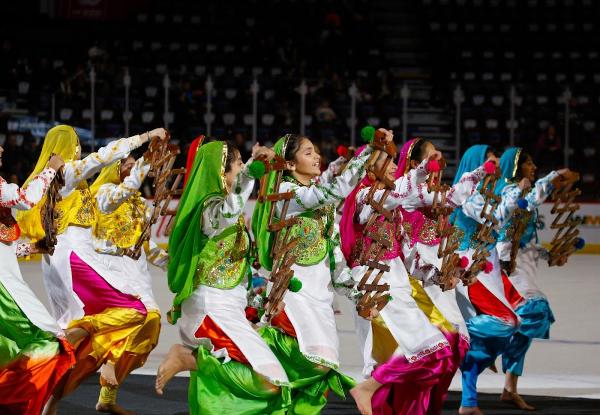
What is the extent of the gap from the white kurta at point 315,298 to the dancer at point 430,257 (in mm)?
730

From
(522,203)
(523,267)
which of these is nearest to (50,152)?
(522,203)

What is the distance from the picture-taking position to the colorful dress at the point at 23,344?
19.6 ft

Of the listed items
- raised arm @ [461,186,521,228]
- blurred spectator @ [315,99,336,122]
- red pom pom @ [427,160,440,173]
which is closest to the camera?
red pom pom @ [427,160,440,173]

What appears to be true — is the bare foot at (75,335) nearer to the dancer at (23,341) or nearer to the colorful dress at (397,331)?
the dancer at (23,341)

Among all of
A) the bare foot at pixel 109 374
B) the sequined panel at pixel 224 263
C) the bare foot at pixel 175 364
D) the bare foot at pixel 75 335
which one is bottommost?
the bare foot at pixel 109 374

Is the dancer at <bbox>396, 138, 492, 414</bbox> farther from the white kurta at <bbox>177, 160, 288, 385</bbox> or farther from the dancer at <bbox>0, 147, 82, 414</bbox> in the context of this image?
the dancer at <bbox>0, 147, 82, 414</bbox>

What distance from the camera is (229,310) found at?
576 centimetres

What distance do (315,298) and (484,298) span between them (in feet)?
6.70

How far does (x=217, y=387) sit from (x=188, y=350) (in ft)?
0.73

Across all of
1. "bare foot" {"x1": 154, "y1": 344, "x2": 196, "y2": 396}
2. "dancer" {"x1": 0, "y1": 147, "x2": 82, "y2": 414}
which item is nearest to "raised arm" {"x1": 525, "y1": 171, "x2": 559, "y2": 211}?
"bare foot" {"x1": 154, "y1": 344, "x2": 196, "y2": 396}

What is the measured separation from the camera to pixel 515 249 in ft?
26.5

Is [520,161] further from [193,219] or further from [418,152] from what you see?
[193,219]

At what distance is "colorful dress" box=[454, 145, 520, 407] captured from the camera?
7.69 m

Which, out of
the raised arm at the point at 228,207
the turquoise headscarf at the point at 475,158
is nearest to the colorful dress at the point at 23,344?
the raised arm at the point at 228,207
